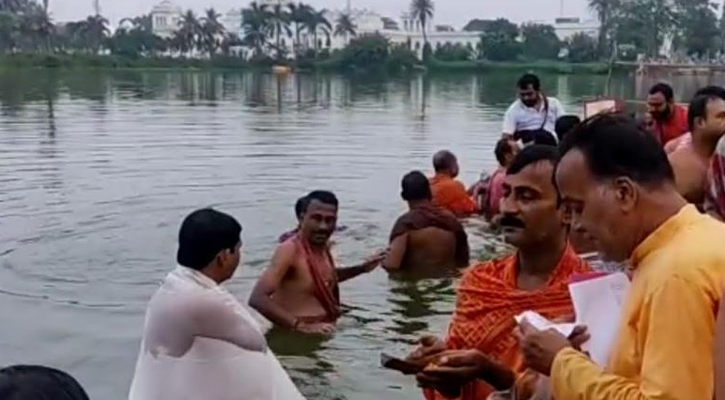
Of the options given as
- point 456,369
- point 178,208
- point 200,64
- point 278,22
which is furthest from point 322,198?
point 278,22

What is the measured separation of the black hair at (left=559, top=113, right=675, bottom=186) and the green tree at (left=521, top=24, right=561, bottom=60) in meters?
97.4

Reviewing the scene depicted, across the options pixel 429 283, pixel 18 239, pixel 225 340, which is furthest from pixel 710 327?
pixel 18 239

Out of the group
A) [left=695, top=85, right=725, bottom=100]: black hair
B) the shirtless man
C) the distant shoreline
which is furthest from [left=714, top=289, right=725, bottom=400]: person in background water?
the distant shoreline

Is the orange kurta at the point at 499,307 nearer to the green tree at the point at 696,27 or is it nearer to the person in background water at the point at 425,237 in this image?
the person in background water at the point at 425,237

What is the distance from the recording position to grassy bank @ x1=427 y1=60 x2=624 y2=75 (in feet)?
279

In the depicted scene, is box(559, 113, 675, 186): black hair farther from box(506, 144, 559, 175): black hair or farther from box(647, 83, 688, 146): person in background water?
box(647, 83, 688, 146): person in background water

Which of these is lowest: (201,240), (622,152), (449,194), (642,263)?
(449,194)

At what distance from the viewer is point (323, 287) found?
746 centimetres

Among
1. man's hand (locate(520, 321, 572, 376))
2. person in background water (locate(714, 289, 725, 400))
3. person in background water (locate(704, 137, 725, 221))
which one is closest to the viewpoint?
person in background water (locate(714, 289, 725, 400))

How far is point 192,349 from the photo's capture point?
427 cm

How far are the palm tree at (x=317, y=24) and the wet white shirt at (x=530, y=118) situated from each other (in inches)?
4147

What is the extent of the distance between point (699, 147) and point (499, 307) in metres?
3.04

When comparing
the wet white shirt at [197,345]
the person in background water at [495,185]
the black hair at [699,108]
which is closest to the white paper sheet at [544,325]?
the wet white shirt at [197,345]

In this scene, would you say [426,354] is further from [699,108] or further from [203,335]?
[699,108]
